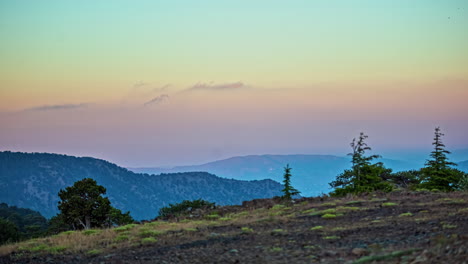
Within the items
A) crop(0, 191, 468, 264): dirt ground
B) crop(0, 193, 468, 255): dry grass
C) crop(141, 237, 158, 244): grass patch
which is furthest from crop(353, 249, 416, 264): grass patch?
crop(141, 237, 158, 244): grass patch

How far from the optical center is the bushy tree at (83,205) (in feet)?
151

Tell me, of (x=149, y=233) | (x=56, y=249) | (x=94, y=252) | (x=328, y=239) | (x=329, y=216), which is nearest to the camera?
(x=328, y=239)

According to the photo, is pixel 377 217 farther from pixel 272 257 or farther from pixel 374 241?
pixel 272 257

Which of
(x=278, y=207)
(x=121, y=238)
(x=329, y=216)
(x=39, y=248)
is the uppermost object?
(x=278, y=207)

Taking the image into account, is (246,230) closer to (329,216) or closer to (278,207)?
(329,216)

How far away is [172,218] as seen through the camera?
1196 inches

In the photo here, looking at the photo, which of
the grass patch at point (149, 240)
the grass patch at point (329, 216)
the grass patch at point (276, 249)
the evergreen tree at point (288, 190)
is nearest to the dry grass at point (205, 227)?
the grass patch at point (149, 240)

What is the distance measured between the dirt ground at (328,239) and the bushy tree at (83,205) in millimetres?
25933

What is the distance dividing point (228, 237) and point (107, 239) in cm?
628

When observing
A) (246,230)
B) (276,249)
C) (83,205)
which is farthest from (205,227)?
(83,205)

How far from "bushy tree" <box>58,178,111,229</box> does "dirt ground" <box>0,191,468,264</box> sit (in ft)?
85.1

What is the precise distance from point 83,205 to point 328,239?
35.7m

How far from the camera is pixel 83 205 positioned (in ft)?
152

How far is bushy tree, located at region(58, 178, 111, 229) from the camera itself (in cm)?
4594
